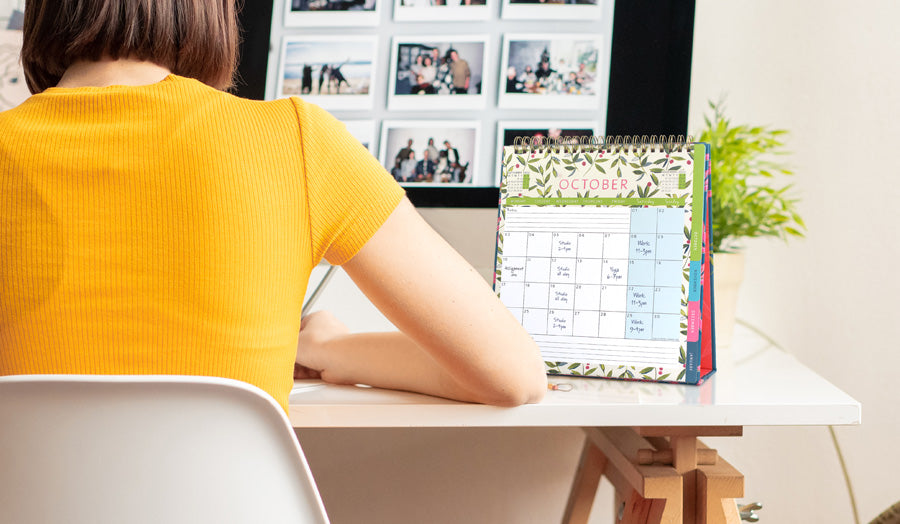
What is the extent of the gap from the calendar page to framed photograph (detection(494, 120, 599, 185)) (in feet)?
1.19

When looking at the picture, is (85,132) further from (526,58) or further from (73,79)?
(526,58)

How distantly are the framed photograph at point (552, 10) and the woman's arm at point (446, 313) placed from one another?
32.5 inches

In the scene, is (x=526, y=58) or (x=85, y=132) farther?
(x=526, y=58)

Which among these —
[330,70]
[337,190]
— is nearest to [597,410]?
[337,190]

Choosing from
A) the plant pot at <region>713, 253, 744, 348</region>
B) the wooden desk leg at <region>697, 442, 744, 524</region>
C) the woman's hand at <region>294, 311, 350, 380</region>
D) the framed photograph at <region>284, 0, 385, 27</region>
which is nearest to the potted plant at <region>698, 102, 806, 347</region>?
the plant pot at <region>713, 253, 744, 348</region>

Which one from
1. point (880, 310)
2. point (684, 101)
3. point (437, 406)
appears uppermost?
point (684, 101)

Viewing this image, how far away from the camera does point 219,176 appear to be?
543 millimetres

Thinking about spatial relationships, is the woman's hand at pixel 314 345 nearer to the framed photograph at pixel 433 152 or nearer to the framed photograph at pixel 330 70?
the framed photograph at pixel 433 152

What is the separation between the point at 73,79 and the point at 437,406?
1.50 ft

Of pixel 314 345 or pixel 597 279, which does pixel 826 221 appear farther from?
pixel 314 345

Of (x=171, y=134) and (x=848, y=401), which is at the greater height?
(x=171, y=134)

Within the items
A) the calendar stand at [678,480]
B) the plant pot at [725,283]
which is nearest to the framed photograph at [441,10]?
the plant pot at [725,283]

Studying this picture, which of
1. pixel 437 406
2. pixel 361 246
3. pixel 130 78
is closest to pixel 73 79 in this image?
pixel 130 78

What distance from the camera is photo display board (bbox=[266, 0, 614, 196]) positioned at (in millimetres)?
1329
